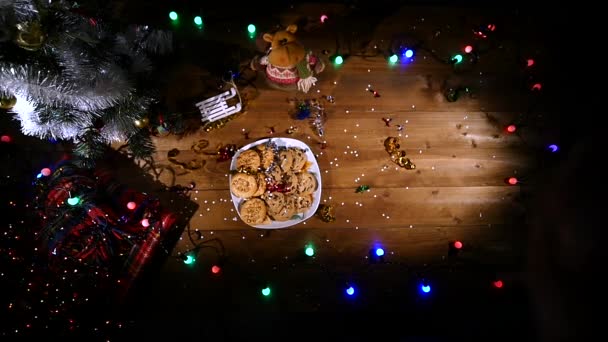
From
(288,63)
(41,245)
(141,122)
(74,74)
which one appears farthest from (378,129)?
(41,245)

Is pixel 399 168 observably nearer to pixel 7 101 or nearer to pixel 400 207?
pixel 400 207

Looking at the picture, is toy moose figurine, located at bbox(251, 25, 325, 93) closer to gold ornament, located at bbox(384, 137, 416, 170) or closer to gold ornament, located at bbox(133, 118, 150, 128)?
gold ornament, located at bbox(384, 137, 416, 170)

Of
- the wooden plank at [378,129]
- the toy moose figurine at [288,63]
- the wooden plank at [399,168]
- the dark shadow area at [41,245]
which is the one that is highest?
the toy moose figurine at [288,63]

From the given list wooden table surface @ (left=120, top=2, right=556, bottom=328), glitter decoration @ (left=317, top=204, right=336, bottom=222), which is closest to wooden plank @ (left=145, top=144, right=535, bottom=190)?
wooden table surface @ (left=120, top=2, right=556, bottom=328)

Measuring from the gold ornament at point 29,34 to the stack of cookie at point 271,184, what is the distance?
0.93 metres

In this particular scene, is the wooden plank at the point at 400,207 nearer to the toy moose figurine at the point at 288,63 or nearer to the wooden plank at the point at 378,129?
the wooden plank at the point at 378,129

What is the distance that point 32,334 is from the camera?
1.63 m

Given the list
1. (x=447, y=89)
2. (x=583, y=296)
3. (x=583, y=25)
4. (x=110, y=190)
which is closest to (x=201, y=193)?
(x=110, y=190)

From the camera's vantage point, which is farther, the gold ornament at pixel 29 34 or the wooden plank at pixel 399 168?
the wooden plank at pixel 399 168

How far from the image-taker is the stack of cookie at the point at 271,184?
181 centimetres

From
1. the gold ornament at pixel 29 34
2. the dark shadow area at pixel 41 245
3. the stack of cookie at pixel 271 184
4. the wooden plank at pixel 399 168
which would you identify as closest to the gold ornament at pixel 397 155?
Result: the wooden plank at pixel 399 168

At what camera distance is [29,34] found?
109cm

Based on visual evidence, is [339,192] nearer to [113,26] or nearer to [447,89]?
[447,89]

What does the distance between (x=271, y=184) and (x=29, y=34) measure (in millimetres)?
1084
